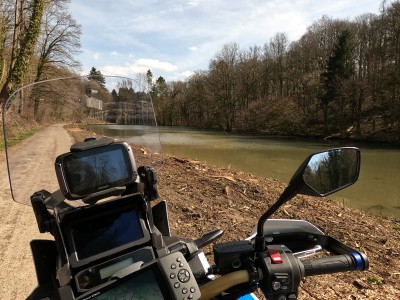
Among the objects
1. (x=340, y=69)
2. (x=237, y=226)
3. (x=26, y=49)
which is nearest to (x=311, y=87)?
(x=340, y=69)

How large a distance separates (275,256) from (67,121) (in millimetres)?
1998

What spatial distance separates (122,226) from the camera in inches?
77.2

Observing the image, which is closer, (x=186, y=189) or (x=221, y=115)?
(x=186, y=189)

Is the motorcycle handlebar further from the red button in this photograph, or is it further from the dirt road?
the dirt road

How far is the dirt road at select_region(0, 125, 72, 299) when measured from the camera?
7.63ft

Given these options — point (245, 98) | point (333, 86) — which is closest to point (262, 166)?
point (333, 86)

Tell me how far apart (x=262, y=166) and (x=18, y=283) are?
15.9 m

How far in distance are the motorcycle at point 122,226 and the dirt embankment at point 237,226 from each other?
350mm

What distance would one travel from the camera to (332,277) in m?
4.17

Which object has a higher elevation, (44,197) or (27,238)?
(44,197)

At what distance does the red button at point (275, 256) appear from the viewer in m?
1.44

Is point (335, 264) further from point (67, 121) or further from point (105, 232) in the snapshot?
point (67, 121)

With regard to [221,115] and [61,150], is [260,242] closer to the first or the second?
[61,150]

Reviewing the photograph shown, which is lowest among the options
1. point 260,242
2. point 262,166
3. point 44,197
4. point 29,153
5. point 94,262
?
point 262,166
